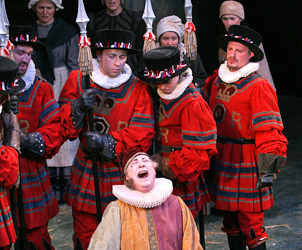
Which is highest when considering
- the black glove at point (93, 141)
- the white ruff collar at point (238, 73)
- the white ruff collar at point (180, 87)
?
the white ruff collar at point (238, 73)

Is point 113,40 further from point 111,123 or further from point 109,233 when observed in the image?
point 109,233

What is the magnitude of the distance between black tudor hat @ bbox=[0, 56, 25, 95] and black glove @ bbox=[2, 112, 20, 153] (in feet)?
0.70

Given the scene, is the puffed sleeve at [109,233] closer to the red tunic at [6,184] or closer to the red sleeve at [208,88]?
the red tunic at [6,184]

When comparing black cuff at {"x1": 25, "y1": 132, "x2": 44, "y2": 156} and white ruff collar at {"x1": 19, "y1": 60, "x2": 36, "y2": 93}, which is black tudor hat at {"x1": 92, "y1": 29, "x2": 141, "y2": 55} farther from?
black cuff at {"x1": 25, "y1": 132, "x2": 44, "y2": 156}

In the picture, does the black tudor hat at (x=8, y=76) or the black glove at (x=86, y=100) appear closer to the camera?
the black tudor hat at (x=8, y=76)

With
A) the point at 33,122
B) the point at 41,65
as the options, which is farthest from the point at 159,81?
the point at 41,65

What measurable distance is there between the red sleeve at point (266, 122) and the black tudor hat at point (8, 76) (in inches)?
69.3

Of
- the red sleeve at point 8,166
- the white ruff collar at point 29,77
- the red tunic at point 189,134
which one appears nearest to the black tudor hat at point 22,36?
the white ruff collar at point 29,77

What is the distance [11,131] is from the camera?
411 cm

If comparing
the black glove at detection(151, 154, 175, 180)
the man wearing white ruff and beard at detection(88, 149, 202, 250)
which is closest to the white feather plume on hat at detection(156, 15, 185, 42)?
the black glove at detection(151, 154, 175, 180)

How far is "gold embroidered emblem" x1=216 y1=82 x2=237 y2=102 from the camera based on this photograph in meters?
4.74

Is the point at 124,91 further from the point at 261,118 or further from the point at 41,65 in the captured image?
the point at 41,65

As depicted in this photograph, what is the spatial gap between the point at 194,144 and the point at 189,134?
0.27 ft

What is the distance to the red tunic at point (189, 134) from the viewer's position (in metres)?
4.38
